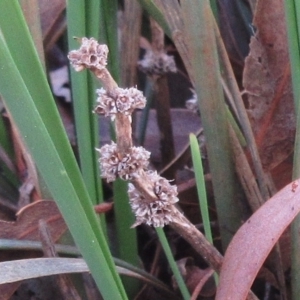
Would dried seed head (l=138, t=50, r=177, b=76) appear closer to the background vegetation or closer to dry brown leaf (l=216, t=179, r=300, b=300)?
the background vegetation

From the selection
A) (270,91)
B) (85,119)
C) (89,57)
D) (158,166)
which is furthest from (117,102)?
(158,166)

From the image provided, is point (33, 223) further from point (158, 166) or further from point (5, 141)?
point (158, 166)

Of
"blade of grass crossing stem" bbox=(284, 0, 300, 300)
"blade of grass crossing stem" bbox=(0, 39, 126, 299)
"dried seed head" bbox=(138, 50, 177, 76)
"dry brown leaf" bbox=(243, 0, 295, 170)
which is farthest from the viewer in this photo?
"dried seed head" bbox=(138, 50, 177, 76)

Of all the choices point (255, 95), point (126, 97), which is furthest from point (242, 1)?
point (126, 97)

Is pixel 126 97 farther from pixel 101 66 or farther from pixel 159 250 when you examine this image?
pixel 159 250

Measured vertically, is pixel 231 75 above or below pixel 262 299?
above

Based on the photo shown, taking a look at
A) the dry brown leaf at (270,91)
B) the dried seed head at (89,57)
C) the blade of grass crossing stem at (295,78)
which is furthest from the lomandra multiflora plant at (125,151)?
the dry brown leaf at (270,91)

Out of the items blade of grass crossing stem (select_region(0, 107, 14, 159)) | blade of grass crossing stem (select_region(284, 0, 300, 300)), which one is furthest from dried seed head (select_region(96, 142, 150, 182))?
blade of grass crossing stem (select_region(0, 107, 14, 159))

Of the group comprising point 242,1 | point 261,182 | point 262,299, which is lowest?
point 262,299
